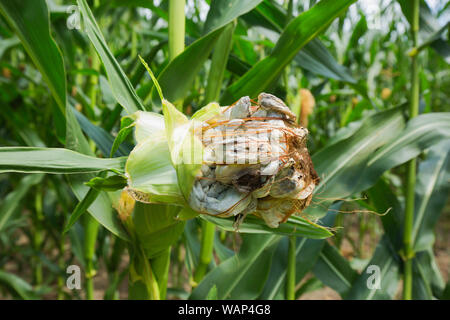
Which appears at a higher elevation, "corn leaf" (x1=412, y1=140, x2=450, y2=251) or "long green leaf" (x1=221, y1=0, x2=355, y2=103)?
"long green leaf" (x1=221, y1=0, x2=355, y2=103)

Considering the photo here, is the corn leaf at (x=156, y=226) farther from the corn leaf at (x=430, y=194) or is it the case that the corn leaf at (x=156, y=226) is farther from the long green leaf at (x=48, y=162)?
the corn leaf at (x=430, y=194)

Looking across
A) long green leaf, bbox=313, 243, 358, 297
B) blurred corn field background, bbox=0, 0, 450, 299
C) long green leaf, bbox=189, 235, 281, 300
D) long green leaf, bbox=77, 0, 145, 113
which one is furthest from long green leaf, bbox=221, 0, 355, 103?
long green leaf, bbox=313, 243, 358, 297

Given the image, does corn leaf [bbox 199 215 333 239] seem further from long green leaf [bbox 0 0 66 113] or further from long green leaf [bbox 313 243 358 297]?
long green leaf [bbox 313 243 358 297]

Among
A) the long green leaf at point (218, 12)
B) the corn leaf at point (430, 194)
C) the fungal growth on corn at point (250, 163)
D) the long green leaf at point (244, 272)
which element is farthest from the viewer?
the corn leaf at point (430, 194)

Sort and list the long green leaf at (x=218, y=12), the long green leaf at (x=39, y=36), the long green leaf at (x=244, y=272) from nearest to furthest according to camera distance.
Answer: the long green leaf at (x=39, y=36)
the long green leaf at (x=218, y=12)
the long green leaf at (x=244, y=272)

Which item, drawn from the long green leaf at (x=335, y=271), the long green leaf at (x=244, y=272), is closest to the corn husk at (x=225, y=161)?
the long green leaf at (x=244, y=272)

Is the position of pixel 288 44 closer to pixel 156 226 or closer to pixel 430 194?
pixel 156 226

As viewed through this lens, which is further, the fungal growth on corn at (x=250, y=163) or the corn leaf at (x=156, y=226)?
the corn leaf at (x=156, y=226)
